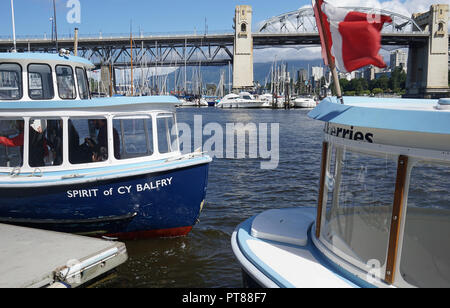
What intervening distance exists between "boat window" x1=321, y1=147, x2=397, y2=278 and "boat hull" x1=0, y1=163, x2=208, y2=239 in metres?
4.64

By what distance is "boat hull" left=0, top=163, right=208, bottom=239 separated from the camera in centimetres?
836

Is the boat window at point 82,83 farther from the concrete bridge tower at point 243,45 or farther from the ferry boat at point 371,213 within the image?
the concrete bridge tower at point 243,45

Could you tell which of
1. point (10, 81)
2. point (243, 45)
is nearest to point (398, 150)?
point (10, 81)

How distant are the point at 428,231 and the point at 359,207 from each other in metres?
1.27

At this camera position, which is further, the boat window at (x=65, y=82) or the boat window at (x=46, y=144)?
the boat window at (x=65, y=82)

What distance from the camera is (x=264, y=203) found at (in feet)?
44.6

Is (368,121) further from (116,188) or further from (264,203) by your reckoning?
(264,203)

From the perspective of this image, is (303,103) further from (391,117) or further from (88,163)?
(391,117)

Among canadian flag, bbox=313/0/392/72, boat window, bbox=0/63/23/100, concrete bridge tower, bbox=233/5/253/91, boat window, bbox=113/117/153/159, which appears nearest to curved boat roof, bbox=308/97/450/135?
canadian flag, bbox=313/0/392/72

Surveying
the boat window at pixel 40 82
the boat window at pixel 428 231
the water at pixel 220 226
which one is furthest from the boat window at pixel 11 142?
the boat window at pixel 428 231

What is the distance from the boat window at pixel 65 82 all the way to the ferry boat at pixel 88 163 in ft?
0.55

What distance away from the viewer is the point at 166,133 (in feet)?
31.4

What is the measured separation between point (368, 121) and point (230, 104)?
82426 mm

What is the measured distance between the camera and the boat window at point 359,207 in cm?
406
